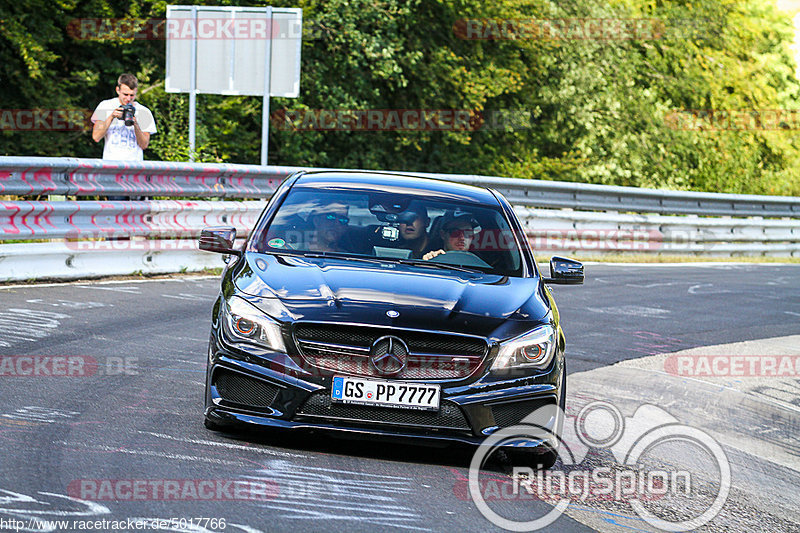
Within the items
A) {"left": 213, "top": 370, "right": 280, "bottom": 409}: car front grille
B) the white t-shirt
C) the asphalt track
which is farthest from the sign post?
{"left": 213, "top": 370, "right": 280, "bottom": 409}: car front grille

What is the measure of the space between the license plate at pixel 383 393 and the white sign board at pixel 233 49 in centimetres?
1390

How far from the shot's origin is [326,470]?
221 inches

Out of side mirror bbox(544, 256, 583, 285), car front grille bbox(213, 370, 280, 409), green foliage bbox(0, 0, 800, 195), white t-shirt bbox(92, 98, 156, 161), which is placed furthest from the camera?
green foliage bbox(0, 0, 800, 195)

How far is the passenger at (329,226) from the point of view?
22.8ft

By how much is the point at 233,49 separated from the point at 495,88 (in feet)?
38.0

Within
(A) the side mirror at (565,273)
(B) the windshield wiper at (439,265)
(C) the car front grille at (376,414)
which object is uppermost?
(B) the windshield wiper at (439,265)

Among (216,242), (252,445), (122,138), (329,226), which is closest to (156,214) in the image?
(122,138)

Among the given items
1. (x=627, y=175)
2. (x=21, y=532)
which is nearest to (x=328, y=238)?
(x=21, y=532)

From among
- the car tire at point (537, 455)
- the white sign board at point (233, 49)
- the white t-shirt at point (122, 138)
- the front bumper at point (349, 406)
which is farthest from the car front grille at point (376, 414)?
the white sign board at point (233, 49)

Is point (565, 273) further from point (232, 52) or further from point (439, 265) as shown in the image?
point (232, 52)

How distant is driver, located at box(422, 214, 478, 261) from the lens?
23.4 ft

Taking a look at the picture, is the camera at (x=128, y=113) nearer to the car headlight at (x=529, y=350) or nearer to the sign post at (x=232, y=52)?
the sign post at (x=232, y=52)

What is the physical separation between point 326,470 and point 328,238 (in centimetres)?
176

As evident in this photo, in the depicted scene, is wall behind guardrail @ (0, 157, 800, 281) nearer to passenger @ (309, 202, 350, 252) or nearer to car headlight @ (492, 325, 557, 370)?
passenger @ (309, 202, 350, 252)
